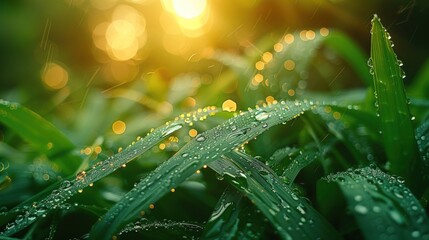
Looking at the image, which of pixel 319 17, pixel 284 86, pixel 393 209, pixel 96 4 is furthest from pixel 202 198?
pixel 96 4

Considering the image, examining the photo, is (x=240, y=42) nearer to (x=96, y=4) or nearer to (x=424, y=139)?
(x=424, y=139)

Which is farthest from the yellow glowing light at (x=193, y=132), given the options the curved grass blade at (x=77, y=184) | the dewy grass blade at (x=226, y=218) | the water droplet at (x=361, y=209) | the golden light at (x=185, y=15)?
the golden light at (x=185, y=15)

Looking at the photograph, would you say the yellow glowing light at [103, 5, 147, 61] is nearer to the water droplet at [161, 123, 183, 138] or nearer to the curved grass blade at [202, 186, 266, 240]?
the water droplet at [161, 123, 183, 138]

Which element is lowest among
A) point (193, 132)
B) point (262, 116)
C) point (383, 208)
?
point (383, 208)

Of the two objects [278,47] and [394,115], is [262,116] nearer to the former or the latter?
[394,115]

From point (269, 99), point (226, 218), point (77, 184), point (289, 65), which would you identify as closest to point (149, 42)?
point (289, 65)

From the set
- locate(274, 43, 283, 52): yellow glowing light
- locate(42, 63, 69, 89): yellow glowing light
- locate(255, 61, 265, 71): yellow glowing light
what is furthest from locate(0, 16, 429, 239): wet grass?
locate(42, 63, 69, 89): yellow glowing light
